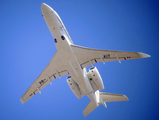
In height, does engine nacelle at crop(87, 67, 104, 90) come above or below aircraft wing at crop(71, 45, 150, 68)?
below

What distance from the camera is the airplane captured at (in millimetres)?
16516

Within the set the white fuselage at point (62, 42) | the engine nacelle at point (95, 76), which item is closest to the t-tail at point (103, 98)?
the engine nacelle at point (95, 76)

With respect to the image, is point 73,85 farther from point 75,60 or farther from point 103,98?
point 103,98

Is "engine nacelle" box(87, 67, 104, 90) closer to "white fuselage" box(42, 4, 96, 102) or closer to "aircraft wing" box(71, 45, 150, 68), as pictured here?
"aircraft wing" box(71, 45, 150, 68)

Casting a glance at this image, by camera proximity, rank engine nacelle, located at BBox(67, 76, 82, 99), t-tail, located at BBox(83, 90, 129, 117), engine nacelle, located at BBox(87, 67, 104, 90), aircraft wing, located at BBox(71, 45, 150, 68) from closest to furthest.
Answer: aircraft wing, located at BBox(71, 45, 150, 68) < engine nacelle, located at BBox(87, 67, 104, 90) < engine nacelle, located at BBox(67, 76, 82, 99) < t-tail, located at BBox(83, 90, 129, 117)

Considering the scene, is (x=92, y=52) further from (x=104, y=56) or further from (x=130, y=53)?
(x=130, y=53)

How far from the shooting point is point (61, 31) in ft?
55.0

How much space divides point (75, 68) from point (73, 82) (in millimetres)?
3139

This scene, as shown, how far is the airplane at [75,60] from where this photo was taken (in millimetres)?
16516

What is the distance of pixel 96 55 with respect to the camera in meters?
18.3

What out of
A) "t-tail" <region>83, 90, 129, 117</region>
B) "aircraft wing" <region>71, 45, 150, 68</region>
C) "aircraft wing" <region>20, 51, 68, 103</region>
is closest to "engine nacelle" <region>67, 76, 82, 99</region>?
"aircraft wing" <region>20, 51, 68, 103</region>

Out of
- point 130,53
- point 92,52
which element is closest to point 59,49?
point 92,52

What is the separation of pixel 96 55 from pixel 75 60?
8.97 ft

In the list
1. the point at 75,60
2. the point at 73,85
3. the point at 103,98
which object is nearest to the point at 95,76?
the point at 73,85
